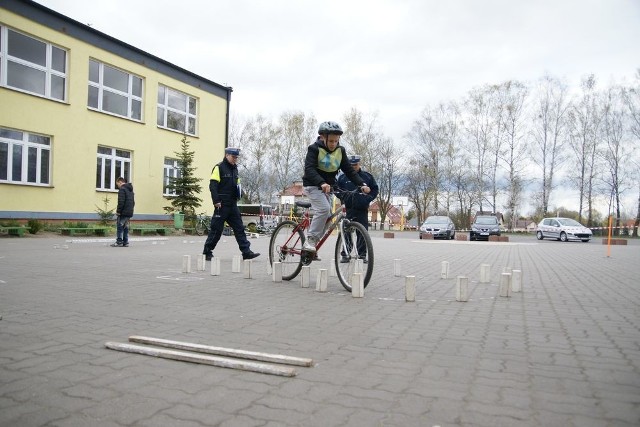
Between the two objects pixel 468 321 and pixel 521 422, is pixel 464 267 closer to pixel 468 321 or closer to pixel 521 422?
pixel 468 321

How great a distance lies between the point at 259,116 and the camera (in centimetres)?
6138

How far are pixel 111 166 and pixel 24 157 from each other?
171 inches

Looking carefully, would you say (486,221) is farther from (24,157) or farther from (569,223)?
(24,157)

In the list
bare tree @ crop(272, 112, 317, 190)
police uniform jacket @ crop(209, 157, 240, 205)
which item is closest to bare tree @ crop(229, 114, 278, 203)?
bare tree @ crop(272, 112, 317, 190)

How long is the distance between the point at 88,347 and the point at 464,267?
825 cm

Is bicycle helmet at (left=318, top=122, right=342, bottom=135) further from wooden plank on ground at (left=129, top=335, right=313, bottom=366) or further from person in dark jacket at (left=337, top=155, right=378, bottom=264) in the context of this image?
wooden plank on ground at (left=129, top=335, right=313, bottom=366)

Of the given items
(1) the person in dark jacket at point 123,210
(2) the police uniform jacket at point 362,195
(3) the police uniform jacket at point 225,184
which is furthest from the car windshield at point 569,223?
(3) the police uniform jacket at point 225,184

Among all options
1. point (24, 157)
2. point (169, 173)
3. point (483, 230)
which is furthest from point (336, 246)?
point (483, 230)

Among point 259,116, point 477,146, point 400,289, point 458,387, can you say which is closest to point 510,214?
point 477,146

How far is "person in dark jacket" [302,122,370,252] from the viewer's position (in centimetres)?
662

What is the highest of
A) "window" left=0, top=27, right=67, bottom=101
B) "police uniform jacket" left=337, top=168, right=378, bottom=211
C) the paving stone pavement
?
"window" left=0, top=27, right=67, bottom=101

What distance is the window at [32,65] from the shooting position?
18.6 metres

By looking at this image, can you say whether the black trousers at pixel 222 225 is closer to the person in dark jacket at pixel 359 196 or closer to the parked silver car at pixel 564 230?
the person in dark jacket at pixel 359 196

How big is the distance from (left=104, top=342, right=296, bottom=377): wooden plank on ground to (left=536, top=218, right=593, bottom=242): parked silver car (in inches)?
1250
